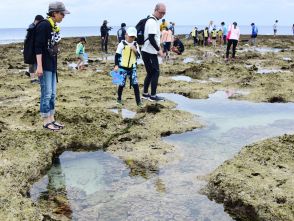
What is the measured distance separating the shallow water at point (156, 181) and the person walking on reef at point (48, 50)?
1.14m

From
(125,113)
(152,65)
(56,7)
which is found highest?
(56,7)

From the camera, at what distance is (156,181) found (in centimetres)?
527

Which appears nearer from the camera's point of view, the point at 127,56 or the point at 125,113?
the point at 125,113

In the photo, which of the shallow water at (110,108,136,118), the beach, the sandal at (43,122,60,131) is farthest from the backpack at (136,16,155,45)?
the sandal at (43,122,60,131)

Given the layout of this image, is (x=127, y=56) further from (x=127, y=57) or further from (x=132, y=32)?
(x=132, y=32)

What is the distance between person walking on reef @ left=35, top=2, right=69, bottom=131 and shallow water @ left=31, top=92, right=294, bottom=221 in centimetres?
114

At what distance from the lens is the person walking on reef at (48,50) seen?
6.39 metres

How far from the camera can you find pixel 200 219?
4336 mm

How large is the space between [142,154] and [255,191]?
7.01 ft

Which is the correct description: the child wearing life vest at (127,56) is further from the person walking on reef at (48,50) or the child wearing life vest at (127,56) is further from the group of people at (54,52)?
the person walking on reef at (48,50)

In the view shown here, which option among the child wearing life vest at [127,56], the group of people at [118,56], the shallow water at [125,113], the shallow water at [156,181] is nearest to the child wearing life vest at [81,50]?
the group of people at [118,56]

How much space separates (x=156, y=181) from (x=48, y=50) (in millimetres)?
2936

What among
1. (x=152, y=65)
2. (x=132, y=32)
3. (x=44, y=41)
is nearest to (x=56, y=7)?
(x=44, y=41)

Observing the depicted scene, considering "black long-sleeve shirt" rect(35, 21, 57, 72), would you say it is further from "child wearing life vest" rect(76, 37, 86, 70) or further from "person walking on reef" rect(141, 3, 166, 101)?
"child wearing life vest" rect(76, 37, 86, 70)
